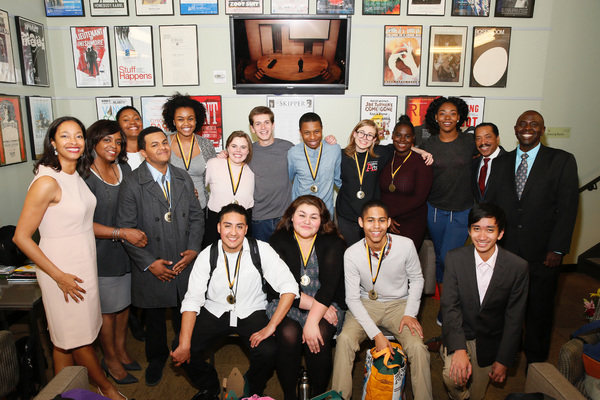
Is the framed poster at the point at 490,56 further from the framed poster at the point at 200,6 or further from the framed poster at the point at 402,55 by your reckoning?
the framed poster at the point at 200,6

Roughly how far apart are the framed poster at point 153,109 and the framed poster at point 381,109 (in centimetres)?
251

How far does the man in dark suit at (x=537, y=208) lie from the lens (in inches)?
119

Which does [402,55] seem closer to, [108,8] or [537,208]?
[537,208]

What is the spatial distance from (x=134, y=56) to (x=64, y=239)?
3.16 metres

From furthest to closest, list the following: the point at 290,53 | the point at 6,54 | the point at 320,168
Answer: the point at 290,53, the point at 6,54, the point at 320,168

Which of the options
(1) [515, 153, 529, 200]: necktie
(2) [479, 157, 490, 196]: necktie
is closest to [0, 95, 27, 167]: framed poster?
(2) [479, 157, 490, 196]: necktie

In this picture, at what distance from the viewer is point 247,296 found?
2.82 metres

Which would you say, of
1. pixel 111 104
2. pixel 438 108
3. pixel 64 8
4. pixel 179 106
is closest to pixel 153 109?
pixel 111 104

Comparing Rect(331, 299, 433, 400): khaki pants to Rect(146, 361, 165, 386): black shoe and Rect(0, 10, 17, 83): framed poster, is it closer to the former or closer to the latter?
Rect(146, 361, 165, 386): black shoe

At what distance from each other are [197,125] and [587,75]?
16.1ft

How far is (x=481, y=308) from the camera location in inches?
102

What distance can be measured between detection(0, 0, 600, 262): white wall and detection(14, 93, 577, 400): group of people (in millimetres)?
1512

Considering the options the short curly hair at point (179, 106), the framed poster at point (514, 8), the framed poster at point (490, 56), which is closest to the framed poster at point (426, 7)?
the framed poster at point (490, 56)

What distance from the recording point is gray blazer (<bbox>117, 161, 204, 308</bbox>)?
2.85 metres
